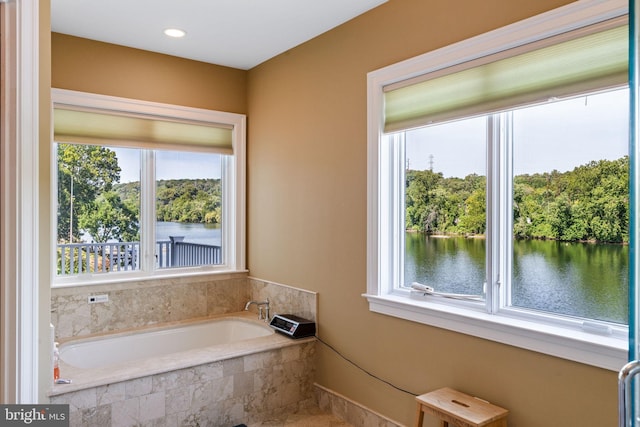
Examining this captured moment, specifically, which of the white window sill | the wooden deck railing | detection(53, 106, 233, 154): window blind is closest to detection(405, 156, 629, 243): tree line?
the white window sill

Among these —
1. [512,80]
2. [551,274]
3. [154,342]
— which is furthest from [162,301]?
[512,80]

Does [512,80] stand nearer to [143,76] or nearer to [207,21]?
[207,21]

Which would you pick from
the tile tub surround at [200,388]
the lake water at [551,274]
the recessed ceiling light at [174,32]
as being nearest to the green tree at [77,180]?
the recessed ceiling light at [174,32]

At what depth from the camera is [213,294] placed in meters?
4.08

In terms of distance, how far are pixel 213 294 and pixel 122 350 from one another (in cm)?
88

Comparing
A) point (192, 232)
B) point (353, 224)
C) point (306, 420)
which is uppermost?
point (353, 224)

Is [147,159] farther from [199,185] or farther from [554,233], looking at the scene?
[554,233]

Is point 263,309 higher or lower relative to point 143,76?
lower

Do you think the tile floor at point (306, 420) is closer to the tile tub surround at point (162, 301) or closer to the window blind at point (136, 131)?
the tile tub surround at point (162, 301)

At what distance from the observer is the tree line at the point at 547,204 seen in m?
1.92

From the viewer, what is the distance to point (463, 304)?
2473 mm

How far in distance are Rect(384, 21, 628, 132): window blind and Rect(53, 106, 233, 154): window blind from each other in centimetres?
188

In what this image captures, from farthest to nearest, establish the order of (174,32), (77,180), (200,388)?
(77,180) < (174,32) < (200,388)

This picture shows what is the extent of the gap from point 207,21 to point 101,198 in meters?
1.65
